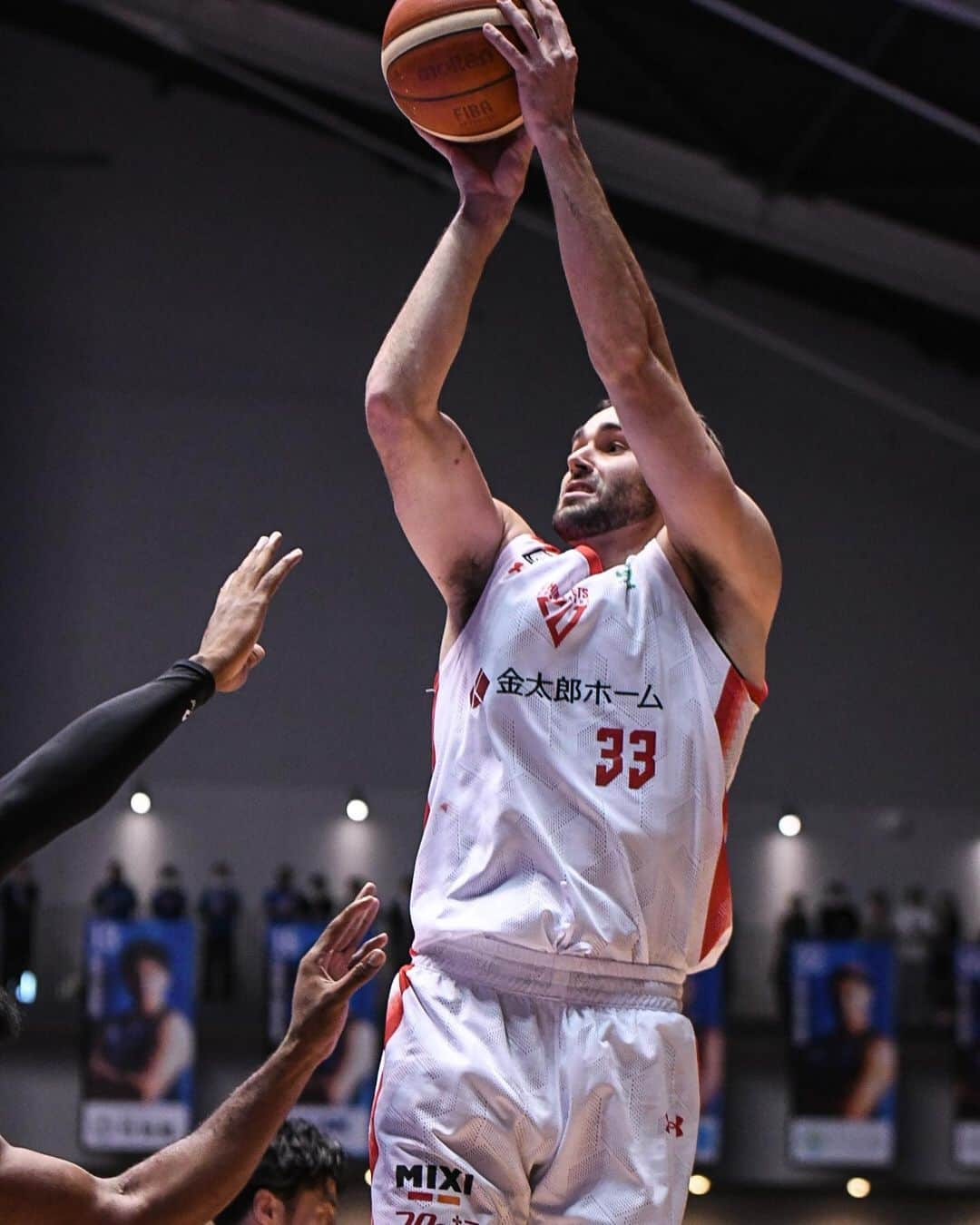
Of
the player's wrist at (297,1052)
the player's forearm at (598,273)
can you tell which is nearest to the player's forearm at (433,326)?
the player's forearm at (598,273)

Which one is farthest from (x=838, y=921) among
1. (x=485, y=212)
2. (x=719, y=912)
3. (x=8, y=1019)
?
(x=8, y=1019)

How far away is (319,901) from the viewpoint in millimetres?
16922

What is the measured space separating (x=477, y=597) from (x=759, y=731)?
640 inches

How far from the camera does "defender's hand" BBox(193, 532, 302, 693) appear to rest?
3299mm

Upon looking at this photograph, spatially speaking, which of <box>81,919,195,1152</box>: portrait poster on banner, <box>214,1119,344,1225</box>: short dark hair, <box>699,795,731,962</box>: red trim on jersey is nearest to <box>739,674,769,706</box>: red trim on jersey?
<box>699,795,731,962</box>: red trim on jersey

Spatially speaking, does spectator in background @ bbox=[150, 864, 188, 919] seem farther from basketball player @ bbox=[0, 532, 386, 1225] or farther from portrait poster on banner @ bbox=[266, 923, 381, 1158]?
basketball player @ bbox=[0, 532, 386, 1225]

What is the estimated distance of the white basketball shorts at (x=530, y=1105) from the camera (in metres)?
3.12

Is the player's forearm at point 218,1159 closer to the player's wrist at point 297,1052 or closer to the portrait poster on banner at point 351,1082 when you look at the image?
the player's wrist at point 297,1052

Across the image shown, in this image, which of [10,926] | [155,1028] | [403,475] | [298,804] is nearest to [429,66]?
[403,475]

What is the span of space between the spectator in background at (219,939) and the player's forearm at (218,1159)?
12.7 m

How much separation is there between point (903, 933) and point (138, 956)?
783cm

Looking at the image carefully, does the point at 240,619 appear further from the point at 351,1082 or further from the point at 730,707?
the point at 351,1082

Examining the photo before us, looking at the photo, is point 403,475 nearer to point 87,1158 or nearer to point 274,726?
point 87,1158

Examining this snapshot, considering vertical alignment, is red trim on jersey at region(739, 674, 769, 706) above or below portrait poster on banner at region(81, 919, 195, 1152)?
above
